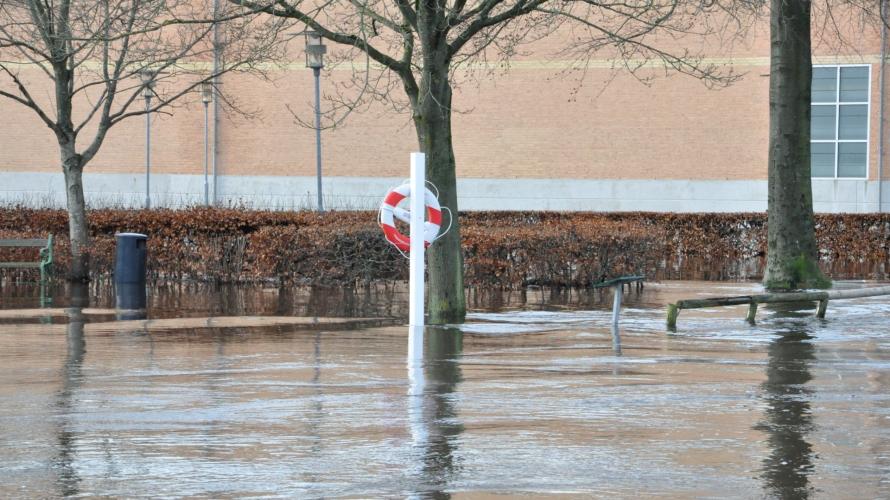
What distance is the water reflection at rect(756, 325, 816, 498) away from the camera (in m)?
6.84

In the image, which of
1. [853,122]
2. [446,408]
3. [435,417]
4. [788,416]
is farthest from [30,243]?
[853,122]

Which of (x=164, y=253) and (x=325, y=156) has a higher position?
(x=325, y=156)

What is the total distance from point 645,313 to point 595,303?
144cm

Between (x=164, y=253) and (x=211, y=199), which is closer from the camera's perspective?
(x=164, y=253)

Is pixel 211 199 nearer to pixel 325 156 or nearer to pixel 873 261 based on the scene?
pixel 325 156

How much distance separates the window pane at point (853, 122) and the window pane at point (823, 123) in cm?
24

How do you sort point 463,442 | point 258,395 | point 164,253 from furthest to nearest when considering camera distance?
point 164,253
point 258,395
point 463,442

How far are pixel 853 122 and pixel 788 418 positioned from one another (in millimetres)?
31720

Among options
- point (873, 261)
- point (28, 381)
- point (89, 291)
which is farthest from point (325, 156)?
point (28, 381)

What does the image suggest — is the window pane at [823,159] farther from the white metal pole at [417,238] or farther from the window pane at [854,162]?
the white metal pole at [417,238]

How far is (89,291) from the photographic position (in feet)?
61.6

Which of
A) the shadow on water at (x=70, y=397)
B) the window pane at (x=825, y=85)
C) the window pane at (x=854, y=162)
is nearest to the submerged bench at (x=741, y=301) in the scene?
the shadow on water at (x=70, y=397)

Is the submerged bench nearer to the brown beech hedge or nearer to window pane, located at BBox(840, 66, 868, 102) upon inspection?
the brown beech hedge

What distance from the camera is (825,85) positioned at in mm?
38875
